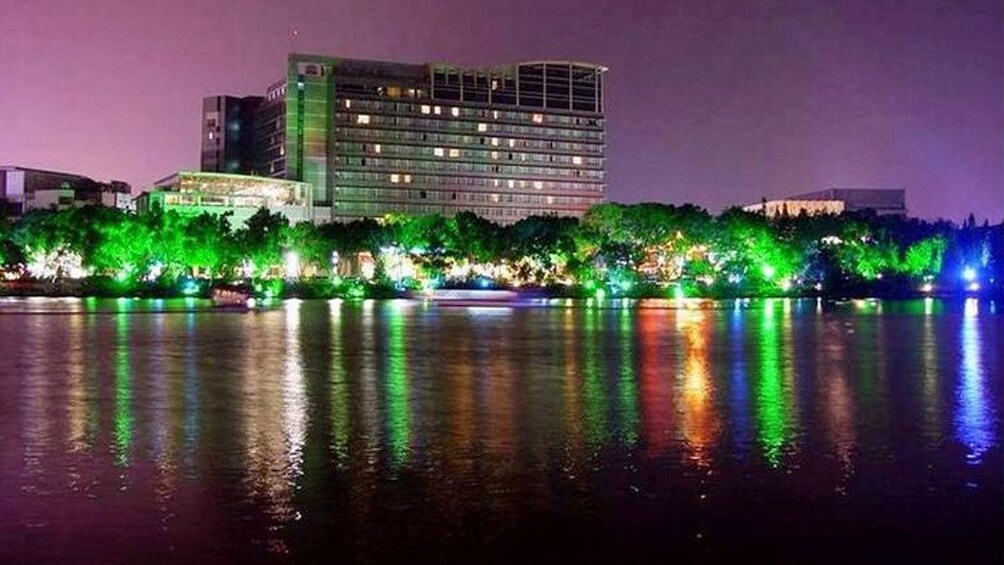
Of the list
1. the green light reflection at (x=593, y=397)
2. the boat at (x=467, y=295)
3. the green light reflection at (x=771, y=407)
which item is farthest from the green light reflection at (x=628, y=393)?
the boat at (x=467, y=295)

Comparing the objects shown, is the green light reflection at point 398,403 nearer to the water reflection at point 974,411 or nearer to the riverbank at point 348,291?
the water reflection at point 974,411

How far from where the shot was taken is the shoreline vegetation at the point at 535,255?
10850 centimetres

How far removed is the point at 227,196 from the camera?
17825 centimetres

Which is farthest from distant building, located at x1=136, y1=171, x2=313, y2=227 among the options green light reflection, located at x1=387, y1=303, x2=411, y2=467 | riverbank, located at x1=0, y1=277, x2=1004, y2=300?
green light reflection, located at x1=387, y1=303, x2=411, y2=467

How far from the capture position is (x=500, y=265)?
129m

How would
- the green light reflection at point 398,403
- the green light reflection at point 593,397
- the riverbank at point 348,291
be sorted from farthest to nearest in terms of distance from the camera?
1. the riverbank at point 348,291
2. the green light reflection at point 593,397
3. the green light reflection at point 398,403

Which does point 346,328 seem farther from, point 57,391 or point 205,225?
point 205,225

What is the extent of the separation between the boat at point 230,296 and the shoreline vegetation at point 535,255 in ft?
20.0

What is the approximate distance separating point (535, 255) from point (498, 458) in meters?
106

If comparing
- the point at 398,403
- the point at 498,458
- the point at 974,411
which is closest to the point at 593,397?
the point at 398,403

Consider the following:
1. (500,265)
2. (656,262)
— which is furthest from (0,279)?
(656,262)

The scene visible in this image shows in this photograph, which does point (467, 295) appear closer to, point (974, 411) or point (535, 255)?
point (535, 255)

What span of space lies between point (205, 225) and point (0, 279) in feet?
66.2

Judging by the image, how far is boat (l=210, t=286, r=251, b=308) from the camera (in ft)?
255
